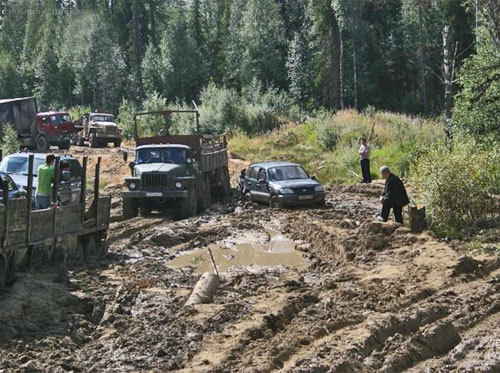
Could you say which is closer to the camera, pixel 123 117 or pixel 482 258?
pixel 482 258

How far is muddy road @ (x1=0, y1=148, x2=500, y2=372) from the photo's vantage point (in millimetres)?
8523

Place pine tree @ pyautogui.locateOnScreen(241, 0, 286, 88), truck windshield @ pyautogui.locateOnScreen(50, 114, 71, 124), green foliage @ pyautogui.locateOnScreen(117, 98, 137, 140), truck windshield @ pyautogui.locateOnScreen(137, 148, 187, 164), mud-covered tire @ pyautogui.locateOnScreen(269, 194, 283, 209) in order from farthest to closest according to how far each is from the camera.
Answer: pine tree @ pyautogui.locateOnScreen(241, 0, 286, 88), green foliage @ pyautogui.locateOnScreen(117, 98, 137, 140), truck windshield @ pyautogui.locateOnScreen(50, 114, 71, 124), mud-covered tire @ pyautogui.locateOnScreen(269, 194, 283, 209), truck windshield @ pyautogui.locateOnScreen(137, 148, 187, 164)

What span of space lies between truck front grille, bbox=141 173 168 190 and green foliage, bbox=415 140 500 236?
7.90 metres

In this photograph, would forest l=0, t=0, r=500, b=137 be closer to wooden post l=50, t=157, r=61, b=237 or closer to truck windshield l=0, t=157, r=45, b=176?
truck windshield l=0, t=157, r=45, b=176

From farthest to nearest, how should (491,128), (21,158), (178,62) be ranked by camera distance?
(178,62) < (491,128) < (21,158)

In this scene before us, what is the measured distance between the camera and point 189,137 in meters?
24.3

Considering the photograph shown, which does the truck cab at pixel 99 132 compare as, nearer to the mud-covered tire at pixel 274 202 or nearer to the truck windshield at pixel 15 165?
the mud-covered tire at pixel 274 202

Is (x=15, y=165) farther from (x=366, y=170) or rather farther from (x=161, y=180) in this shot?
(x=366, y=170)

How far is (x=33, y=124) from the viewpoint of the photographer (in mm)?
41625

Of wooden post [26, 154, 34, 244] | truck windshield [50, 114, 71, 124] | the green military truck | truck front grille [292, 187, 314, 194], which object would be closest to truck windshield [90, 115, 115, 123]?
truck windshield [50, 114, 71, 124]

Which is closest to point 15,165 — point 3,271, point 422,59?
point 3,271

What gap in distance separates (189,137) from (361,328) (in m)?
15.6

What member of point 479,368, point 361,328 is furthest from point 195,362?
point 479,368

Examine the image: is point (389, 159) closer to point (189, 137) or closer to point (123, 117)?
point (189, 137)
